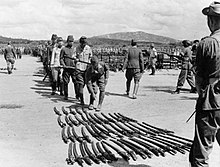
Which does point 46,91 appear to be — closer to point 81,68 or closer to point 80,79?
point 80,79

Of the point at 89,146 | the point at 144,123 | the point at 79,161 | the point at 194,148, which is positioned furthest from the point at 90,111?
the point at 194,148

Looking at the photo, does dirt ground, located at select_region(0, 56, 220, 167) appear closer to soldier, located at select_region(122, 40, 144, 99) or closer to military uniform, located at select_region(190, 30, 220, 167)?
soldier, located at select_region(122, 40, 144, 99)

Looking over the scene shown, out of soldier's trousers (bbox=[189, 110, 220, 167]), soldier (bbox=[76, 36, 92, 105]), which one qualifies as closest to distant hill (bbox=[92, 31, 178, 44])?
soldier (bbox=[76, 36, 92, 105])

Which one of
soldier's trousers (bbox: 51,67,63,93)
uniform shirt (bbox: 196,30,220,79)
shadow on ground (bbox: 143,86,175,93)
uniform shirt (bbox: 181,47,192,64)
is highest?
uniform shirt (bbox: 196,30,220,79)

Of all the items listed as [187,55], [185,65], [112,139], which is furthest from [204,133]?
[185,65]

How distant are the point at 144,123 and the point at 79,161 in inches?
127

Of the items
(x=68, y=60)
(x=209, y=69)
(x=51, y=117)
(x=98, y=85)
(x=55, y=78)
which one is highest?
(x=209, y=69)

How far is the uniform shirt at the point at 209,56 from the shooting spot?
4.93 meters

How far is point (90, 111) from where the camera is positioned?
10984mm

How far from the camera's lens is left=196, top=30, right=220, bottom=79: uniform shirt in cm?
493

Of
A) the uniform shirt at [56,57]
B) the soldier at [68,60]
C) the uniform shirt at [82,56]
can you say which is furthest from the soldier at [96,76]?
the uniform shirt at [56,57]

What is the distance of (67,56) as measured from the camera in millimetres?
12781

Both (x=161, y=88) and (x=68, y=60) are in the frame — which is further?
(x=161, y=88)

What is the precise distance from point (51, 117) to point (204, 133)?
231 inches
